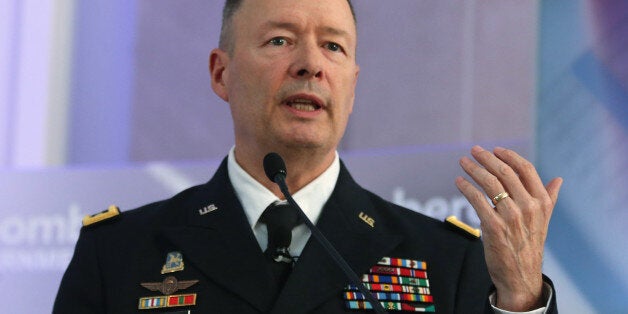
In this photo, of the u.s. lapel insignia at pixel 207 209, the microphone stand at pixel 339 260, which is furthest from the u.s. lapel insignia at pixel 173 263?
the microphone stand at pixel 339 260

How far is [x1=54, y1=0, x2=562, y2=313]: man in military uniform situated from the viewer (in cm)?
186

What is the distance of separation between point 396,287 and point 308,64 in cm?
53

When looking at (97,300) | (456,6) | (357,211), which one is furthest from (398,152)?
(97,300)

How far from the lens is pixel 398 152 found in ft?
10.0

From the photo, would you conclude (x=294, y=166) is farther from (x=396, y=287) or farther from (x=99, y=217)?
(x=99, y=217)

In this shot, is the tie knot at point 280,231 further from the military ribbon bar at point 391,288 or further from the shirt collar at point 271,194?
the military ribbon bar at point 391,288

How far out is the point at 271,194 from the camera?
199cm

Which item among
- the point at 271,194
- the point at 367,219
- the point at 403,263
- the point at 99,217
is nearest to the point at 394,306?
the point at 403,263

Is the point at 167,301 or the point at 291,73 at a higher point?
the point at 291,73

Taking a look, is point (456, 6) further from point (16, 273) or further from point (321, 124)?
point (16, 273)

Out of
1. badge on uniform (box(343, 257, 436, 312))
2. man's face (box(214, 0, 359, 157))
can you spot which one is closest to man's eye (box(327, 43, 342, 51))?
man's face (box(214, 0, 359, 157))

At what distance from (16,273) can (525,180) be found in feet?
7.68

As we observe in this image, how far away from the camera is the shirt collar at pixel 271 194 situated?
6.52 ft

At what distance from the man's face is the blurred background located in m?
0.95
